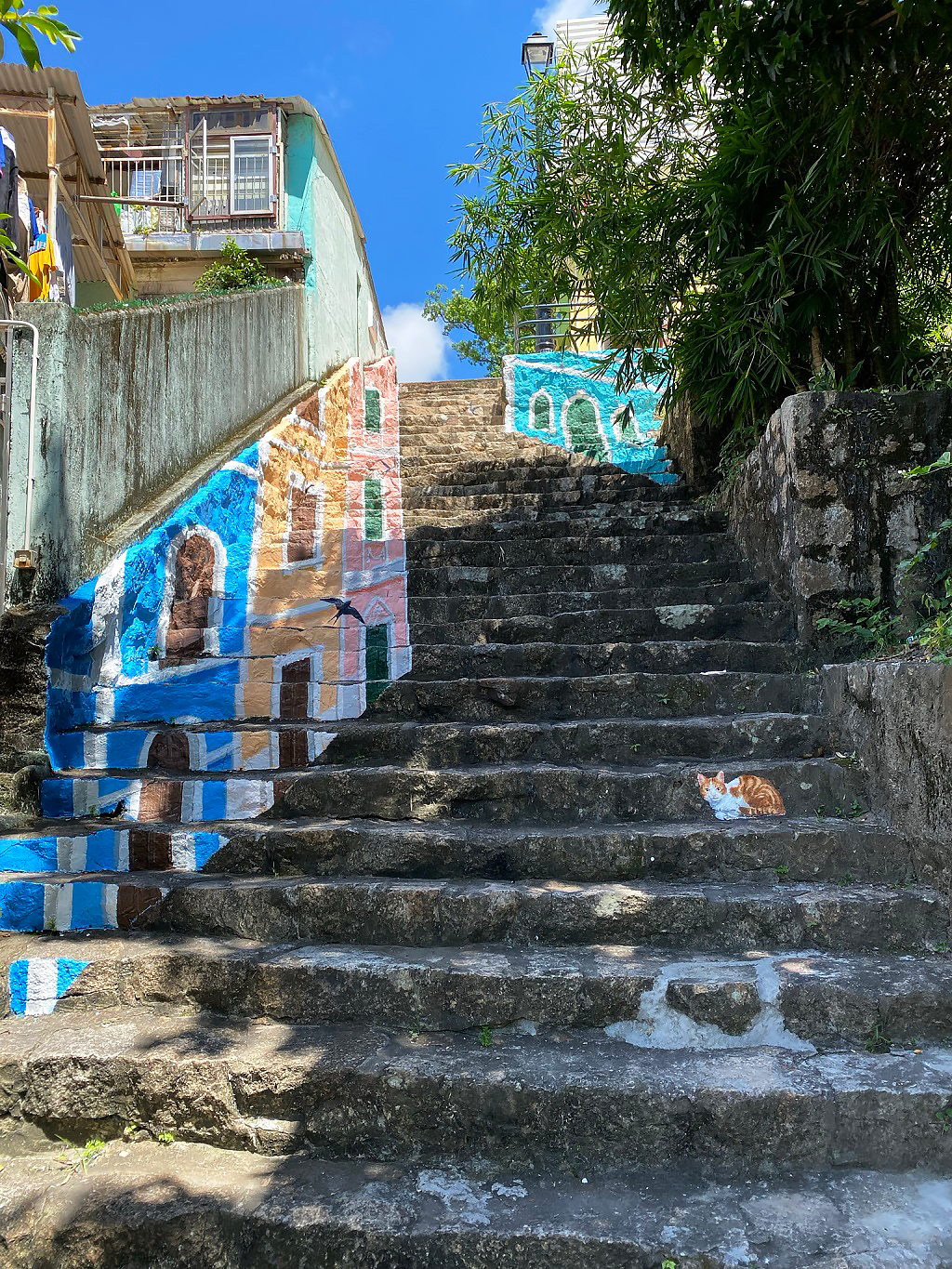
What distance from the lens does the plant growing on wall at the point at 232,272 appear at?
11734mm

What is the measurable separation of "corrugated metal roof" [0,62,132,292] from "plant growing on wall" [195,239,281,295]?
2.96m

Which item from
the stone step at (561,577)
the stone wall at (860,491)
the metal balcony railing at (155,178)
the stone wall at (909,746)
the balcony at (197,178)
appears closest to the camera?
the stone wall at (909,746)

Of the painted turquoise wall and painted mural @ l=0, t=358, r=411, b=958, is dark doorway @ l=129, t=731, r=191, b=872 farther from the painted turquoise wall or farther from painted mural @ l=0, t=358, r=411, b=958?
the painted turquoise wall

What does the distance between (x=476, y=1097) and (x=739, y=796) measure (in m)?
1.43

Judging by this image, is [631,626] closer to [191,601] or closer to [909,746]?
[909,746]

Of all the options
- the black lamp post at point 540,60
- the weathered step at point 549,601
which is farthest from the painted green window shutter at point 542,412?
the weathered step at point 549,601

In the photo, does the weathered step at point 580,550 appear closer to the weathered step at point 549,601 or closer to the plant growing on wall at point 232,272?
the weathered step at point 549,601

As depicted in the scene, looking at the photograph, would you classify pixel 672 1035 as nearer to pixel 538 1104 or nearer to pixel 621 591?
pixel 538 1104

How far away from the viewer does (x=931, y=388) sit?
388 cm

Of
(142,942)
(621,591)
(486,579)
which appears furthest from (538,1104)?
(486,579)

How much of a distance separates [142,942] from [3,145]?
16.6 feet

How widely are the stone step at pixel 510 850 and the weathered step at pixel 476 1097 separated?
629mm

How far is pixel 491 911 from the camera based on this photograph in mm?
2633

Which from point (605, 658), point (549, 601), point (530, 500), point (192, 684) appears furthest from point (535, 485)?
point (192, 684)
